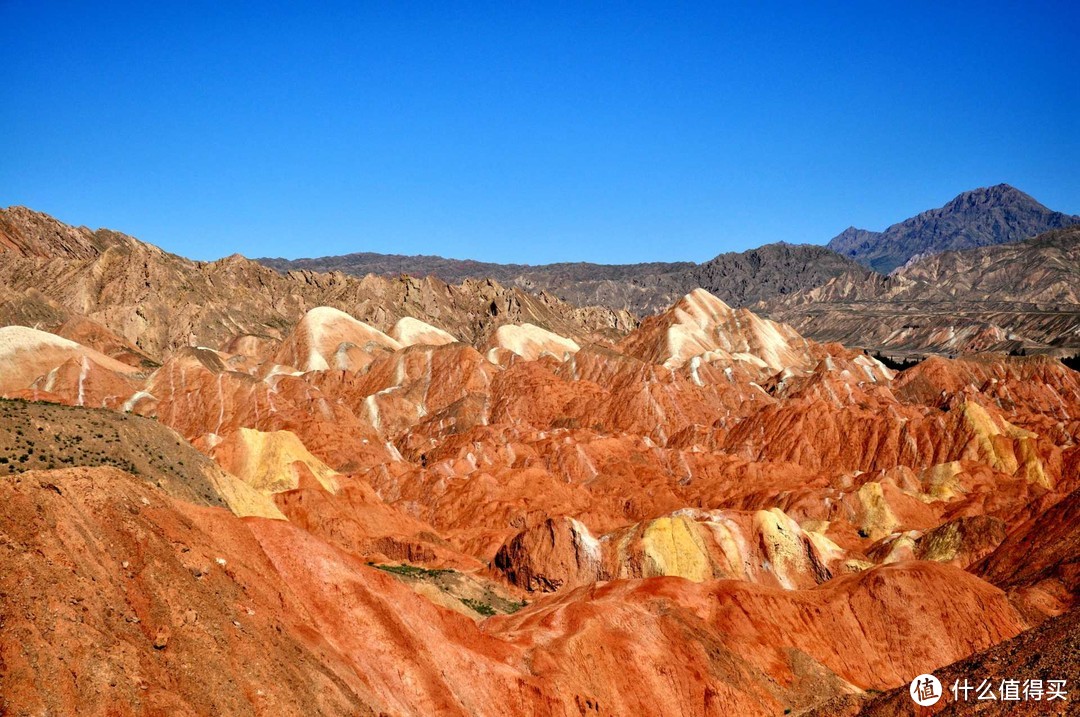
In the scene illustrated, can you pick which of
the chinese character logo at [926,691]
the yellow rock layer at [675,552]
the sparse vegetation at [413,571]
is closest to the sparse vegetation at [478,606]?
the sparse vegetation at [413,571]

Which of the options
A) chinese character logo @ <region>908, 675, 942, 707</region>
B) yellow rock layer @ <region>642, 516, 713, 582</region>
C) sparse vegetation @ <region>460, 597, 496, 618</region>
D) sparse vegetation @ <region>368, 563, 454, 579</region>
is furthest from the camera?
yellow rock layer @ <region>642, 516, 713, 582</region>

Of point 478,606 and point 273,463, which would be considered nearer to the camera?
point 478,606

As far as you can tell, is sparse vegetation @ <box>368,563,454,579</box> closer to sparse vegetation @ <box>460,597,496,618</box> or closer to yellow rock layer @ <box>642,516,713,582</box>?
sparse vegetation @ <box>460,597,496,618</box>

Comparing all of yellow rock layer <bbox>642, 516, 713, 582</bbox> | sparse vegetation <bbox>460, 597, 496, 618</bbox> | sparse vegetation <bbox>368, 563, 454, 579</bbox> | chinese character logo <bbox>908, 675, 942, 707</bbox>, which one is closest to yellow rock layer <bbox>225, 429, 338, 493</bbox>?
sparse vegetation <bbox>368, 563, 454, 579</bbox>

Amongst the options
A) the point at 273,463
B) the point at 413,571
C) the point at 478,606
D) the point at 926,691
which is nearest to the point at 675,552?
the point at 478,606

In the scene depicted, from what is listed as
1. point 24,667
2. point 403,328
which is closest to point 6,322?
point 403,328

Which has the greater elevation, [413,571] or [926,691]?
[413,571]

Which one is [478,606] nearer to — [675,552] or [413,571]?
[413,571]

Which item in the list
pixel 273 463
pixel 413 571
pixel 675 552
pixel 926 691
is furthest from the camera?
pixel 273 463
